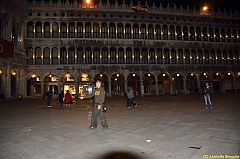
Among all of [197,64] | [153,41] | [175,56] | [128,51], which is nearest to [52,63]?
[128,51]

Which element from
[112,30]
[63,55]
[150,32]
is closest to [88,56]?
[63,55]

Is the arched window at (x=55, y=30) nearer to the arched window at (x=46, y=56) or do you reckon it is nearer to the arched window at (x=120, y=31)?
the arched window at (x=46, y=56)

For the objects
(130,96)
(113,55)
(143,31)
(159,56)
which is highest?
(143,31)

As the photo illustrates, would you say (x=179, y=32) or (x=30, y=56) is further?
(x=179, y=32)

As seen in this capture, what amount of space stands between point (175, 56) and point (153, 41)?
531 cm

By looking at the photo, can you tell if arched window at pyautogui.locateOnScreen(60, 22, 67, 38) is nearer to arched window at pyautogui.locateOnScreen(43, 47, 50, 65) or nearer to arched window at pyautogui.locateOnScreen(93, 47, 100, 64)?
arched window at pyautogui.locateOnScreen(43, 47, 50, 65)

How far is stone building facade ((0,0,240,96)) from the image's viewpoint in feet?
88.4

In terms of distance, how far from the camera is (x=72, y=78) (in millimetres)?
28688

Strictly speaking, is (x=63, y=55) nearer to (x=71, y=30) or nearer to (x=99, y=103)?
(x=71, y=30)

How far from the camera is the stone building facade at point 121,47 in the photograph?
27.0 m

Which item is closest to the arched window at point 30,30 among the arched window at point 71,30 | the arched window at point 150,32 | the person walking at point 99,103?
the arched window at point 71,30

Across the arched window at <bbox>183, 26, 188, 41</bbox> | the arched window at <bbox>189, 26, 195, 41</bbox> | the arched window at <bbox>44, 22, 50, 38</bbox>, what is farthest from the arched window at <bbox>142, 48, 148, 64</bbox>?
the arched window at <bbox>44, 22, 50, 38</bbox>

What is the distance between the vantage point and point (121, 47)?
28.8 m

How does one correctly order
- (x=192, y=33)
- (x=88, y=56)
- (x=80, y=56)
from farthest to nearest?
(x=192, y=33) < (x=88, y=56) < (x=80, y=56)
